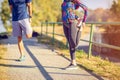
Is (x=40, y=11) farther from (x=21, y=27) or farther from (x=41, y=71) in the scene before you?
(x=41, y=71)

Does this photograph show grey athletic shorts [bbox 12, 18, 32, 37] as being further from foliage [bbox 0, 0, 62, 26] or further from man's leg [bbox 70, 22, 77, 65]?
foliage [bbox 0, 0, 62, 26]

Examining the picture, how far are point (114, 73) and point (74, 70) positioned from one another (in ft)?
2.69

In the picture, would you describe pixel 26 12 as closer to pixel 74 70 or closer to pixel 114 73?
pixel 74 70

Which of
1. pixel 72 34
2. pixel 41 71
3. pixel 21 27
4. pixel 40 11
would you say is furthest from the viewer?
pixel 40 11

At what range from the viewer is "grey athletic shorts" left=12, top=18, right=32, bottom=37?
6820 mm

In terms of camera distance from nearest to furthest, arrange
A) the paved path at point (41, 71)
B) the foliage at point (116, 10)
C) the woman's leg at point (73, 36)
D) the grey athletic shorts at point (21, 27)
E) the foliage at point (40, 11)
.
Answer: the paved path at point (41, 71) → the woman's leg at point (73, 36) → the grey athletic shorts at point (21, 27) → the foliage at point (116, 10) → the foliage at point (40, 11)

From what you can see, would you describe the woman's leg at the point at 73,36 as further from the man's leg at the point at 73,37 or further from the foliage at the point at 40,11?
the foliage at the point at 40,11

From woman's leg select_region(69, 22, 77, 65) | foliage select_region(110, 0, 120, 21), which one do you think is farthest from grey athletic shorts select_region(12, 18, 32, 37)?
foliage select_region(110, 0, 120, 21)

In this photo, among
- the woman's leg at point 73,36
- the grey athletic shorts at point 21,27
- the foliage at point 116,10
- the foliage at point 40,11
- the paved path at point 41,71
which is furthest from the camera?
the foliage at point 40,11

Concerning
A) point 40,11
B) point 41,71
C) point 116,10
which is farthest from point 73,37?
point 40,11

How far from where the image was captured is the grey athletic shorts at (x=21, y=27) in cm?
682

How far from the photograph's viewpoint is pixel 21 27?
22.7ft

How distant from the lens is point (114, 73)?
6.06 metres

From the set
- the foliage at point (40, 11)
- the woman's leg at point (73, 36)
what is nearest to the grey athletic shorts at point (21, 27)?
the woman's leg at point (73, 36)
